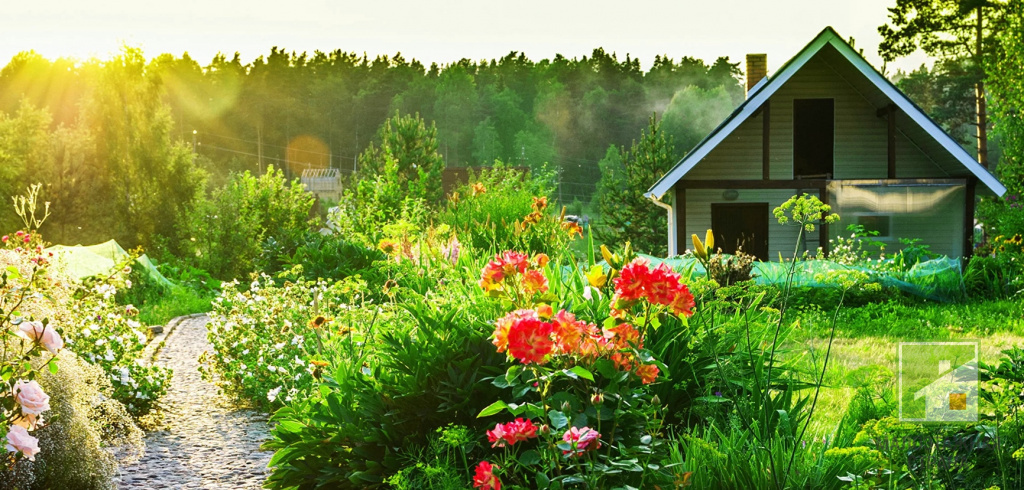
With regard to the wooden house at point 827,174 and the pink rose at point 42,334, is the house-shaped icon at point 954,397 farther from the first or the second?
the wooden house at point 827,174

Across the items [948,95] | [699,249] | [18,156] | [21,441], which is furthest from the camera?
[948,95]

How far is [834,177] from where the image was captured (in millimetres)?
16125

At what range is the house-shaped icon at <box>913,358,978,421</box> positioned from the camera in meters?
3.37

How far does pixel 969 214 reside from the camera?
14.7m

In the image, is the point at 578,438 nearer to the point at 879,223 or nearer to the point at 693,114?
the point at 879,223

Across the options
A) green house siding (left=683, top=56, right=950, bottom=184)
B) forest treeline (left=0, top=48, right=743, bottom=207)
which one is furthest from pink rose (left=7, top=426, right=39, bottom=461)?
forest treeline (left=0, top=48, right=743, bottom=207)

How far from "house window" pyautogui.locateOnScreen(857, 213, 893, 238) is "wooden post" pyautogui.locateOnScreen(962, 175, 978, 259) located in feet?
4.32

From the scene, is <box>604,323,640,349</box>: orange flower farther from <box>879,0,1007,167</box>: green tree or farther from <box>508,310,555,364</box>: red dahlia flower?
<box>879,0,1007,167</box>: green tree

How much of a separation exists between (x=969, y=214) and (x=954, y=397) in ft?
42.2

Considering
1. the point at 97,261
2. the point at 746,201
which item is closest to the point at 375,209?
the point at 97,261

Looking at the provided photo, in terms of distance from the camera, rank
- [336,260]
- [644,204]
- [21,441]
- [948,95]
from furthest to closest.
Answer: [948,95] < [644,204] < [336,260] < [21,441]

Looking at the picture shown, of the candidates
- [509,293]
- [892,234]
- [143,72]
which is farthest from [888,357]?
[143,72]

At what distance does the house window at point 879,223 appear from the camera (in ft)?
51.4

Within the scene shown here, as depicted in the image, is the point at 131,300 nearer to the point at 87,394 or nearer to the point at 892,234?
the point at 87,394
